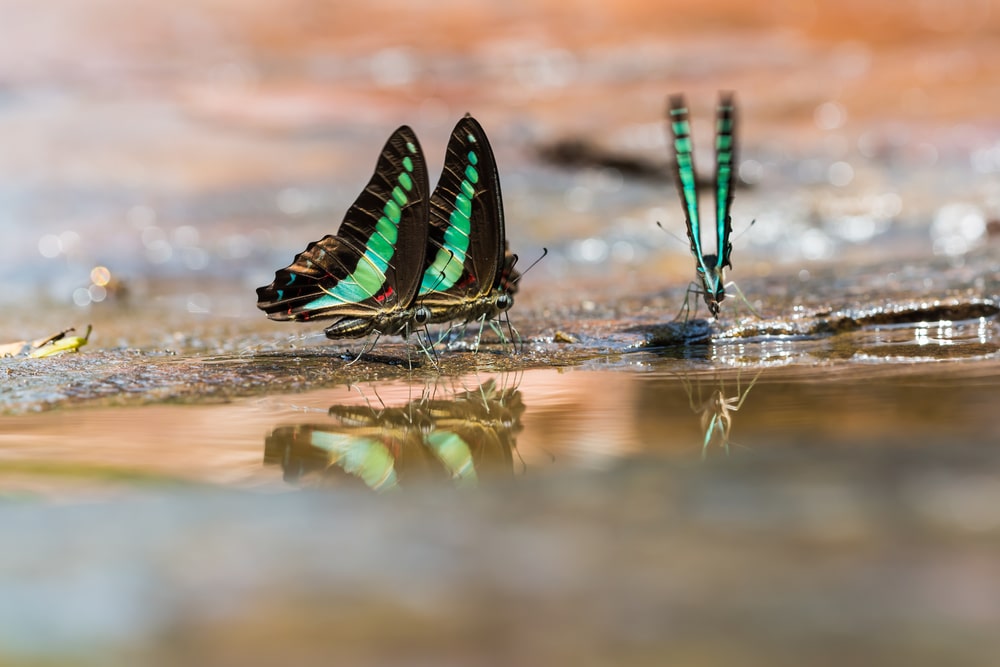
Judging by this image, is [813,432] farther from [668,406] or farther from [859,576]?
[859,576]

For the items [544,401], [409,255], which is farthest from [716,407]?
[409,255]

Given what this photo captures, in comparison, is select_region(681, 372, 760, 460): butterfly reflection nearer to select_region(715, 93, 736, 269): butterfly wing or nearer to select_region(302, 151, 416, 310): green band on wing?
select_region(715, 93, 736, 269): butterfly wing

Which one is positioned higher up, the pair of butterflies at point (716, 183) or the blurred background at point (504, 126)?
the blurred background at point (504, 126)

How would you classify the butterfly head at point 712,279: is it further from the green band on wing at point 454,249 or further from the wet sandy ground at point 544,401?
the green band on wing at point 454,249

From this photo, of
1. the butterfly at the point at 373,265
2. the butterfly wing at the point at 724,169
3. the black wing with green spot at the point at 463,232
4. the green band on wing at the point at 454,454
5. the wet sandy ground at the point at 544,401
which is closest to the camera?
the wet sandy ground at the point at 544,401

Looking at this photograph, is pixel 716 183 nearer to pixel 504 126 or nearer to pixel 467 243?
pixel 467 243

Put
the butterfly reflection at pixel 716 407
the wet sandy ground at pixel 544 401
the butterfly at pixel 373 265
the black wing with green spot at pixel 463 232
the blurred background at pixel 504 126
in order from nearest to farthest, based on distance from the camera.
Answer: the wet sandy ground at pixel 544 401
the butterfly reflection at pixel 716 407
the butterfly at pixel 373 265
the black wing with green spot at pixel 463 232
the blurred background at pixel 504 126

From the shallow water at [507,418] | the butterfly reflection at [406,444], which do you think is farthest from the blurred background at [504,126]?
the butterfly reflection at [406,444]

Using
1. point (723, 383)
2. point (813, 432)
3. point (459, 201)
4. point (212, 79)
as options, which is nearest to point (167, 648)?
point (813, 432)
